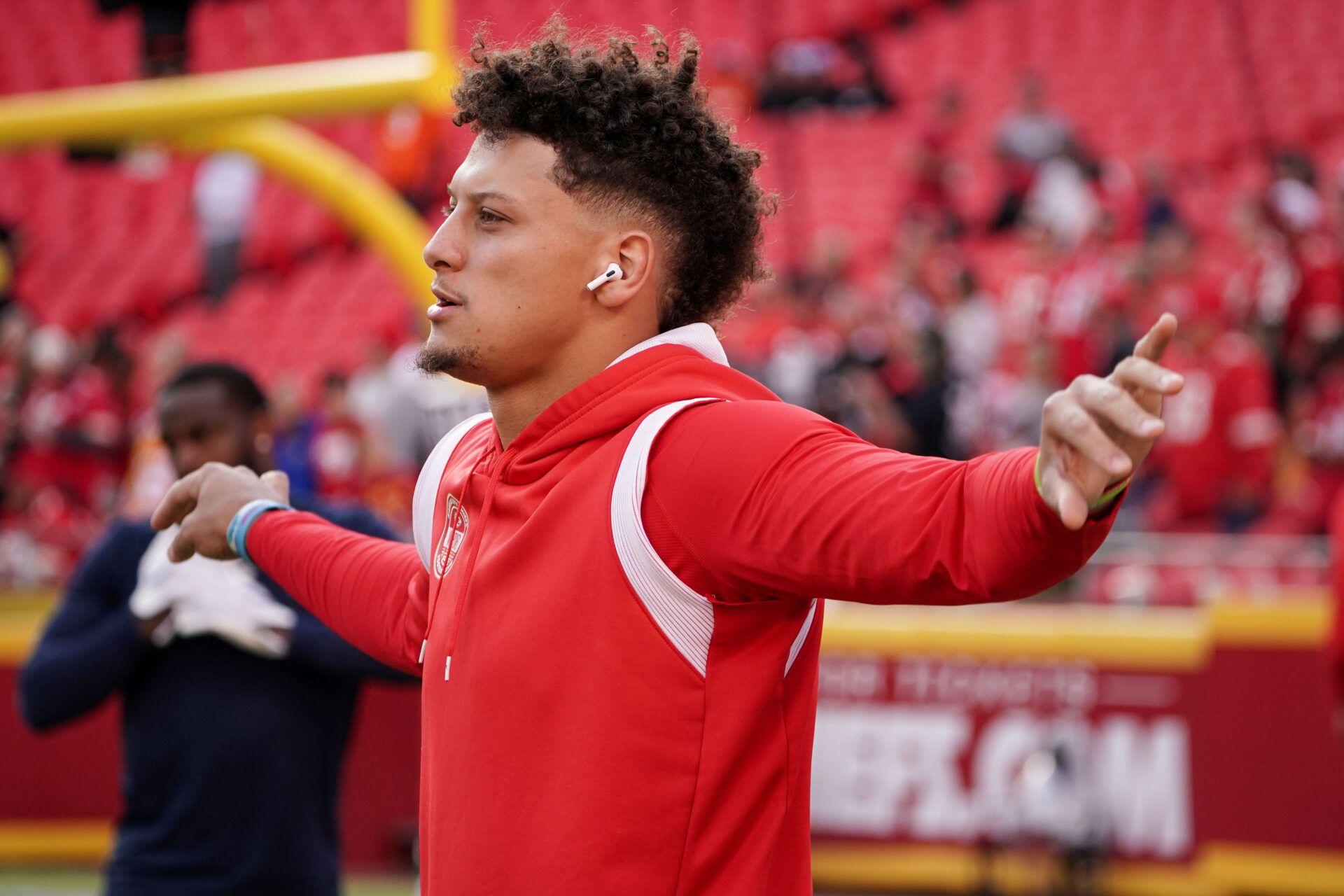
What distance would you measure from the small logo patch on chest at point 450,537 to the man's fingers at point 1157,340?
0.98 metres

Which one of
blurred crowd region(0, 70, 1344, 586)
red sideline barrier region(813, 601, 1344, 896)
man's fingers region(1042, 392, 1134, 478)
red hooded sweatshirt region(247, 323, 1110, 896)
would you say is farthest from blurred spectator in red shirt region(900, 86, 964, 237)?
man's fingers region(1042, 392, 1134, 478)

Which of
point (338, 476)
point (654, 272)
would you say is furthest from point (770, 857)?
point (338, 476)

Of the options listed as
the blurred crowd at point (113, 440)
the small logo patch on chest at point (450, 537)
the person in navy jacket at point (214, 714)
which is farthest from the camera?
the blurred crowd at point (113, 440)

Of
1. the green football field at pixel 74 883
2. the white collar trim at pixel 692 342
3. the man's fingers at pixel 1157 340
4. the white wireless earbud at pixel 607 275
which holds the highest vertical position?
the white wireless earbud at pixel 607 275

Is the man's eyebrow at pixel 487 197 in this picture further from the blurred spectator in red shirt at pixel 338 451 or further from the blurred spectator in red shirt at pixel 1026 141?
the blurred spectator in red shirt at pixel 1026 141

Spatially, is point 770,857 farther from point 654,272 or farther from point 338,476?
point 338,476

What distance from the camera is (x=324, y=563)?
235cm

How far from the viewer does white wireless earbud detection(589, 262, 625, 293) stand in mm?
1951

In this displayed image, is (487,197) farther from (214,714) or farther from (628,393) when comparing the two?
(214,714)

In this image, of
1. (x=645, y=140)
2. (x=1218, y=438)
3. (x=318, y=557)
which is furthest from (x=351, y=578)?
(x=1218, y=438)

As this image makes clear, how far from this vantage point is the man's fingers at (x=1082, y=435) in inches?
54.7

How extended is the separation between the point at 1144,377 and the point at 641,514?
1.98ft

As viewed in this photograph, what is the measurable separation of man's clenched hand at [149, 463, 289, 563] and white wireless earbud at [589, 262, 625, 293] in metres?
0.77

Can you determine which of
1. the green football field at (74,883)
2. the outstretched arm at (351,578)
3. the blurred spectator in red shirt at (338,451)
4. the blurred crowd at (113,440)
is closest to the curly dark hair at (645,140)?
the outstretched arm at (351,578)
